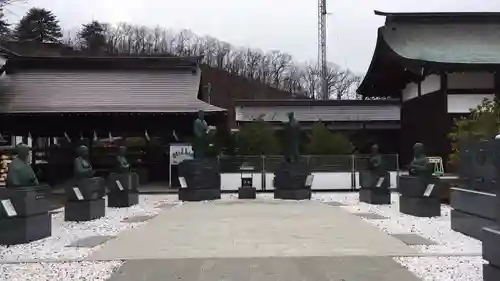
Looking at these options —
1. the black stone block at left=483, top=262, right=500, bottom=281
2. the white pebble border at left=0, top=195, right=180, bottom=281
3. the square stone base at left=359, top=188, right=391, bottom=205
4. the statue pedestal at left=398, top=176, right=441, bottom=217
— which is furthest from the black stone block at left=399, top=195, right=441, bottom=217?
the black stone block at left=483, top=262, right=500, bottom=281

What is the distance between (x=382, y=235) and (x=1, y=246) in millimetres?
6439

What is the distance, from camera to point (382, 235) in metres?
9.63

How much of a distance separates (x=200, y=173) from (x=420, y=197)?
300 inches

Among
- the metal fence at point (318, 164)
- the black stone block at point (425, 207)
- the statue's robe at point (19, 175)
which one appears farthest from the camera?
the metal fence at point (318, 164)

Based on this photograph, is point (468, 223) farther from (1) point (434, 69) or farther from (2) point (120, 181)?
(1) point (434, 69)

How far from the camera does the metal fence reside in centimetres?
2180

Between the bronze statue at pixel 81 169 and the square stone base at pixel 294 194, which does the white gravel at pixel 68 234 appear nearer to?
the bronze statue at pixel 81 169

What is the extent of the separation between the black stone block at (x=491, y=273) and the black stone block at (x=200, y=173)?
1293 cm

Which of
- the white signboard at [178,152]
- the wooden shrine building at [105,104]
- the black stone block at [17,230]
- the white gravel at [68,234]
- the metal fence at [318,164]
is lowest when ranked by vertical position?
the white gravel at [68,234]

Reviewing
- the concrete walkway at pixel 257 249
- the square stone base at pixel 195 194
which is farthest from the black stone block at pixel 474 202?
the square stone base at pixel 195 194

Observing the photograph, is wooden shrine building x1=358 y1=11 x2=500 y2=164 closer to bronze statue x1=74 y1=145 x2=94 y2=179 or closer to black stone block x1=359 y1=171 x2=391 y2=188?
black stone block x1=359 y1=171 x2=391 y2=188

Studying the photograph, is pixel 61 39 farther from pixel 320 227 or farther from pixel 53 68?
pixel 320 227

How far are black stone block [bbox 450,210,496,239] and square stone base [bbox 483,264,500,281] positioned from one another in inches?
126

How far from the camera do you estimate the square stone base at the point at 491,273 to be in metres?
5.32
